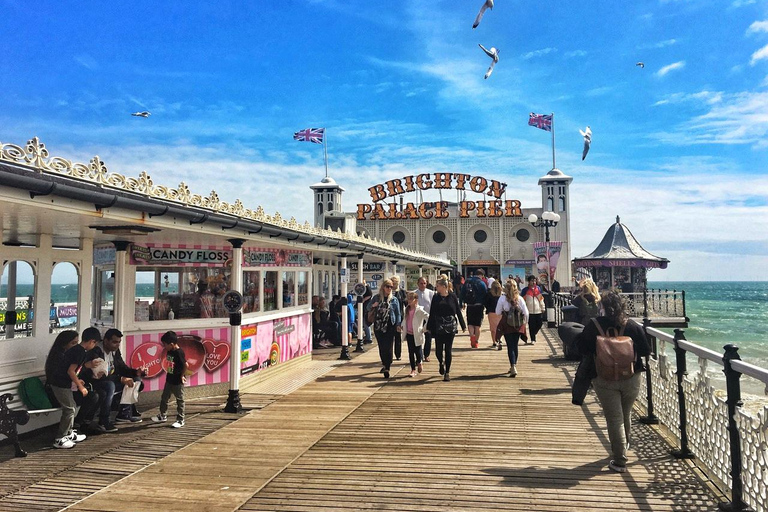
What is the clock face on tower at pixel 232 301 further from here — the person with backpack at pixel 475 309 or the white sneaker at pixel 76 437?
the person with backpack at pixel 475 309

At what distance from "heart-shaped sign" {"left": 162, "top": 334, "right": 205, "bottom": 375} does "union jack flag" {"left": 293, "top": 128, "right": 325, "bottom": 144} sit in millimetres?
32755

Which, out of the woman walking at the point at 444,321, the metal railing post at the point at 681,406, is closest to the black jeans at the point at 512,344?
the woman walking at the point at 444,321

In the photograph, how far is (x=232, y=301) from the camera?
707 cm

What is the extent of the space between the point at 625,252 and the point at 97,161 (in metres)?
38.9

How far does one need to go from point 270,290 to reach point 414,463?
17.5 feet

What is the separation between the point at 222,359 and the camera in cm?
798

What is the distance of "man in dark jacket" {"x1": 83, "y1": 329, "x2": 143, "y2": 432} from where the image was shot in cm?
611

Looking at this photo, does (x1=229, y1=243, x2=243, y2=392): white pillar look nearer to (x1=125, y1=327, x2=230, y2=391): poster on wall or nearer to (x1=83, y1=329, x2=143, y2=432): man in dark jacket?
(x1=125, y1=327, x2=230, y2=391): poster on wall

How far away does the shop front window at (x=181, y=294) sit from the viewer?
24.6ft

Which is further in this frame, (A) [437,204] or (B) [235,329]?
(A) [437,204]

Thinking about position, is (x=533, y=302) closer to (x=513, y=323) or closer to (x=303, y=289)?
(x=513, y=323)

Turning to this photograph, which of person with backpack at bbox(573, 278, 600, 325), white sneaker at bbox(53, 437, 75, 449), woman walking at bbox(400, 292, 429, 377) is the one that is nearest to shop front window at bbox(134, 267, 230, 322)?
white sneaker at bbox(53, 437, 75, 449)

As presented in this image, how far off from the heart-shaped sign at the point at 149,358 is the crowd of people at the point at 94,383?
43cm

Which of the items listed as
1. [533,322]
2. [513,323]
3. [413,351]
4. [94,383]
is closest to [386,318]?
[413,351]
